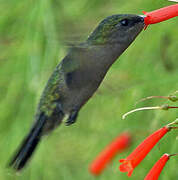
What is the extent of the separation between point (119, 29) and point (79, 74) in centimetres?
37

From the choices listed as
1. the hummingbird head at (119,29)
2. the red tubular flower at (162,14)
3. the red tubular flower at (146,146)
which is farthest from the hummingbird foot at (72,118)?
the red tubular flower at (162,14)

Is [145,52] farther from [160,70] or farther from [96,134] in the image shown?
[96,134]

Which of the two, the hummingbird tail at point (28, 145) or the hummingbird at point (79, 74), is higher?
the hummingbird at point (79, 74)

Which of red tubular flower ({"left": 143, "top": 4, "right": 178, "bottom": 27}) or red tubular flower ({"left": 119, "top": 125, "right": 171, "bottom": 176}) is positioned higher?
red tubular flower ({"left": 143, "top": 4, "right": 178, "bottom": 27})

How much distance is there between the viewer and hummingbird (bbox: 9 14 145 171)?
2135mm

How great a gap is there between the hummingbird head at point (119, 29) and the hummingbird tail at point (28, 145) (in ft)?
2.17

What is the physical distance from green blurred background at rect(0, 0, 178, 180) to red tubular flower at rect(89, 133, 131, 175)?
0.06 meters

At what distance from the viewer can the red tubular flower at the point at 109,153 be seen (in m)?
4.06

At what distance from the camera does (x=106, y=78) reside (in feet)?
10.5

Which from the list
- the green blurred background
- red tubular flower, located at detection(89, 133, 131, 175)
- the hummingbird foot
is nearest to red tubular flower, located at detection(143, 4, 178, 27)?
the hummingbird foot

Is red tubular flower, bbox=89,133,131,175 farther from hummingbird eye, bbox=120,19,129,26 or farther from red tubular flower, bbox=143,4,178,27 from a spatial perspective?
red tubular flower, bbox=143,4,178,27

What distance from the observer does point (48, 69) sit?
10.9 ft

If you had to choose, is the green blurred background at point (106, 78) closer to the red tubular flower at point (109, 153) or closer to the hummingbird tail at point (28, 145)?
the red tubular flower at point (109, 153)

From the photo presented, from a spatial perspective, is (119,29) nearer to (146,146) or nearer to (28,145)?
(146,146)
